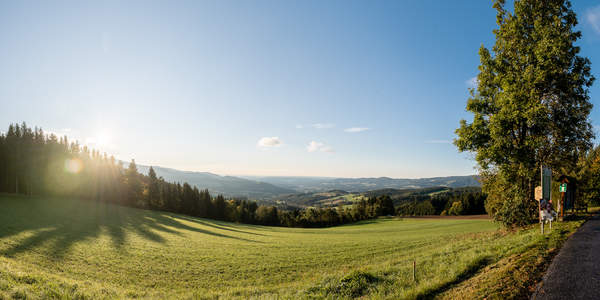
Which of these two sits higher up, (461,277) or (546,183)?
(546,183)

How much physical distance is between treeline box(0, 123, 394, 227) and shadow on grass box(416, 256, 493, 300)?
7511cm

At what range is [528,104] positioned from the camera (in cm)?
1205

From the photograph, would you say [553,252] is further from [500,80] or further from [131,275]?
[131,275]

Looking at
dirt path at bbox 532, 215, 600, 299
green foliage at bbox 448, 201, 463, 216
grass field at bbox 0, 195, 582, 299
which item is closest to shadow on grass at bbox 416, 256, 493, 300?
grass field at bbox 0, 195, 582, 299

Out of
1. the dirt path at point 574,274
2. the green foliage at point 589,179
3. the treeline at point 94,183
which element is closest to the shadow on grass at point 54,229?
the treeline at point 94,183

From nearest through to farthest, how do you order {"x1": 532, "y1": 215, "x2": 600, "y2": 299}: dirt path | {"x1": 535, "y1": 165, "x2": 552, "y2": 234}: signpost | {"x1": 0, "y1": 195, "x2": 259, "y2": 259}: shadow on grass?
{"x1": 532, "y1": 215, "x2": 600, "y2": 299}: dirt path < {"x1": 535, "y1": 165, "x2": 552, "y2": 234}: signpost < {"x1": 0, "y1": 195, "x2": 259, "y2": 259}: shadow on grass

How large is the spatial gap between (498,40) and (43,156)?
81788 mm

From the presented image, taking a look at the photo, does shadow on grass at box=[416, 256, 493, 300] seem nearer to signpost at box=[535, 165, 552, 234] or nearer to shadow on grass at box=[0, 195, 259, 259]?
signpost at box=[535, 165, 552, 234]

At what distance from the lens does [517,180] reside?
14172 millimetres

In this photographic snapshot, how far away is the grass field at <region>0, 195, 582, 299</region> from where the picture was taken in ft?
26.1

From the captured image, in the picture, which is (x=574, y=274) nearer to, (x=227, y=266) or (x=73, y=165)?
(x=227, y=266)

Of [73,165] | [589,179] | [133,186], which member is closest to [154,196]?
[133,186]

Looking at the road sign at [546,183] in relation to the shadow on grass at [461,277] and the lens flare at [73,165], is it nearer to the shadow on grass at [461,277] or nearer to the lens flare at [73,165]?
the shadow on grass at [461,277]

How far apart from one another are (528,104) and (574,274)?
999 centimetres
